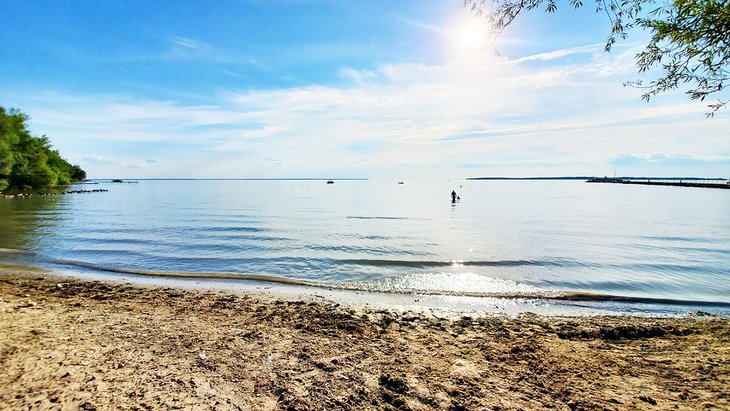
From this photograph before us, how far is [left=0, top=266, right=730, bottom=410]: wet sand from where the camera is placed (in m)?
→ 4.89

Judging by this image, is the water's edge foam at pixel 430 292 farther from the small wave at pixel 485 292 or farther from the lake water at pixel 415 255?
the lake water at pixel 415 255

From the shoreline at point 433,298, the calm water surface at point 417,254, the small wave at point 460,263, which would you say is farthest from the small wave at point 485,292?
the small wave at point 460,263

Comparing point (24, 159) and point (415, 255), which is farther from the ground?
point (24, 159)

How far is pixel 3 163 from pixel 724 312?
87.9 meters

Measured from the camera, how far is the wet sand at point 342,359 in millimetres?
4887

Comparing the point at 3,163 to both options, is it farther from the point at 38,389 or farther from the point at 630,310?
the point at 630,310

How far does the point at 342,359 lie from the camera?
20.5 ft

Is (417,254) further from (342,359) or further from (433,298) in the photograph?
(342,359)

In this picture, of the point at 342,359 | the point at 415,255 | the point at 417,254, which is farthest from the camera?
the point at 417,254

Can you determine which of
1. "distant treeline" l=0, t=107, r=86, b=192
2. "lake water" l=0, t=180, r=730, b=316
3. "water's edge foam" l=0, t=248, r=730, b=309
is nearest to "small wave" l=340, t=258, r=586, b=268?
"lake water" l=0, t=180, r=730, b=316

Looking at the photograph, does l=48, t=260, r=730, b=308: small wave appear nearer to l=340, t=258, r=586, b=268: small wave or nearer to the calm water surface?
the calm water surface

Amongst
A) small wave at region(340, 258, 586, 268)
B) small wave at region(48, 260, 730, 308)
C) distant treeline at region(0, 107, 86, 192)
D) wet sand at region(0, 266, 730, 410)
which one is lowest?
small wave at region(48, 260, 730, 308)

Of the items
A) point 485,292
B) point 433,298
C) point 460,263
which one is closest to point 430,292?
point 433,298

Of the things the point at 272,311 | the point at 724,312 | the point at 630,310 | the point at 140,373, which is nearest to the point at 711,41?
the point at 630,310
